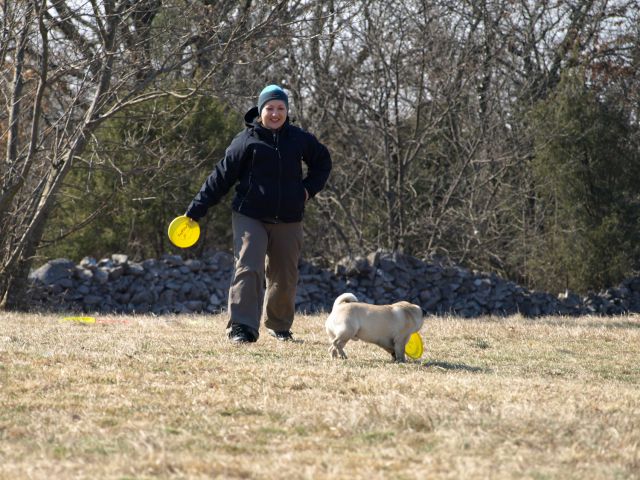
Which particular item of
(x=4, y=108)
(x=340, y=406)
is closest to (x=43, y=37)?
(x=4, y=108)

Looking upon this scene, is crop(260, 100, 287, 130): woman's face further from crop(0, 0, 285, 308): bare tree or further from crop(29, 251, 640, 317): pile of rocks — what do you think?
crop(29, 251, 640, 317): pile of rocks

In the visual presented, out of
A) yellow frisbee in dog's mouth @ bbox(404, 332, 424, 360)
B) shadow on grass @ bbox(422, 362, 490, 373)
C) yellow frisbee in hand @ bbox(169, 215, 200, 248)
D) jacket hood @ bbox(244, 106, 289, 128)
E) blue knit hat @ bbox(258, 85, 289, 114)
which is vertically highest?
blue knit hat @ bbox(258, 85, 289, 114)

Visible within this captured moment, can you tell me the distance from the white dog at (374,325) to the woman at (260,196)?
1006 millimetres

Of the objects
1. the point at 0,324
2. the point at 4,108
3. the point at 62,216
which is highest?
the point at 4,108

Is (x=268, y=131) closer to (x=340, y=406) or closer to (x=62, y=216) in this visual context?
(x=340, y=406)

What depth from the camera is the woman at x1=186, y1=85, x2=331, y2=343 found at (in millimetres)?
8422

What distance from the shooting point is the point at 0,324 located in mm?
10820

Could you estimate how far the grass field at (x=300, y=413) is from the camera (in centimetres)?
448

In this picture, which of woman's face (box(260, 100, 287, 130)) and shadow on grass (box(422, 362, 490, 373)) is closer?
shadow on grass (box(422, 362, 490, 373))

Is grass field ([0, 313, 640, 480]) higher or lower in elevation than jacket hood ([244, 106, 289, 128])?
lower

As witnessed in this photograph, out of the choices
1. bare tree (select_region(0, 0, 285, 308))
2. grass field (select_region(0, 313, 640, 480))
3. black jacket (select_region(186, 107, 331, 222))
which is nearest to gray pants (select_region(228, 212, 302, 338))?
black jacket (select_region(186, 107, 331, 222))

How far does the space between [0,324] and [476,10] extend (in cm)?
1145

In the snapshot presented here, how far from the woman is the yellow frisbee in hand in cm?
29

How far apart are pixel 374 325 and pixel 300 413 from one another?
228 centimetres
